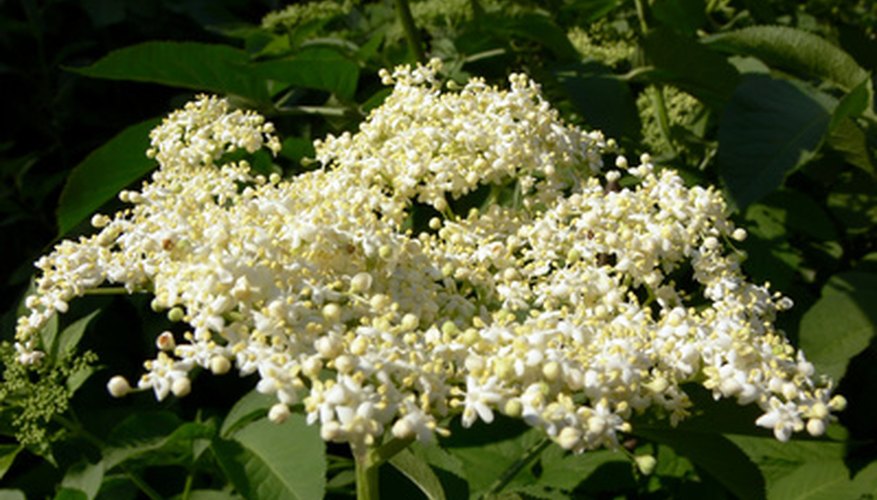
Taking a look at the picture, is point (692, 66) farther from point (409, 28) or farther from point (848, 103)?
point (409, 28)

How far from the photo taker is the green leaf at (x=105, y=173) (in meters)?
2.35

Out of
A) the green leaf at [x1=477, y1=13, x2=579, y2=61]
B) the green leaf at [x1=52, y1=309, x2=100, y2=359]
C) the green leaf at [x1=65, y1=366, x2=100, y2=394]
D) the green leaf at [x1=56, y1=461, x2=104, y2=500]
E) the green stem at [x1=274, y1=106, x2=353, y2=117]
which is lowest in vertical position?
the green leaf at [x1=56, y1=461, x2=104, y2=500]

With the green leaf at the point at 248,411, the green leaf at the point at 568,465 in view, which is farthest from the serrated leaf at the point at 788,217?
the green leaf at the point at 248,411

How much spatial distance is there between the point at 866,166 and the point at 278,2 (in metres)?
3.36

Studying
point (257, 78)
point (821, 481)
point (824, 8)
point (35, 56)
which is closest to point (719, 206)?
point (821, 481)

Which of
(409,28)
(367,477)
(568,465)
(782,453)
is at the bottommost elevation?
(782,453)

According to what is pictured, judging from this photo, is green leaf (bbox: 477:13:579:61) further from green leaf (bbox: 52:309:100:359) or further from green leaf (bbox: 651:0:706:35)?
green leaf (bbox: 52:309:100:359)

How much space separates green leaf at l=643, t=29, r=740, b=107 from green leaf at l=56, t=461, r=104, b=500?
159 cm

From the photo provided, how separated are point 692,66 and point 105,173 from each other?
1435mm

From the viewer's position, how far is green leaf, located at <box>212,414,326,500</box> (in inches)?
66.9

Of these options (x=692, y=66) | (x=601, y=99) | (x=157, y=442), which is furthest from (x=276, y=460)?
(x=692, y=66)

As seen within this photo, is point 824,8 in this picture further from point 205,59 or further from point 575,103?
point 205,59

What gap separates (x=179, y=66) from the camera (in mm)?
2457

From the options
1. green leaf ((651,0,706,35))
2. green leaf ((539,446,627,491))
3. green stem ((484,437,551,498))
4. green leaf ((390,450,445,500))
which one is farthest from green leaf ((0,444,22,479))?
green leaf ((651,0,706,35))
